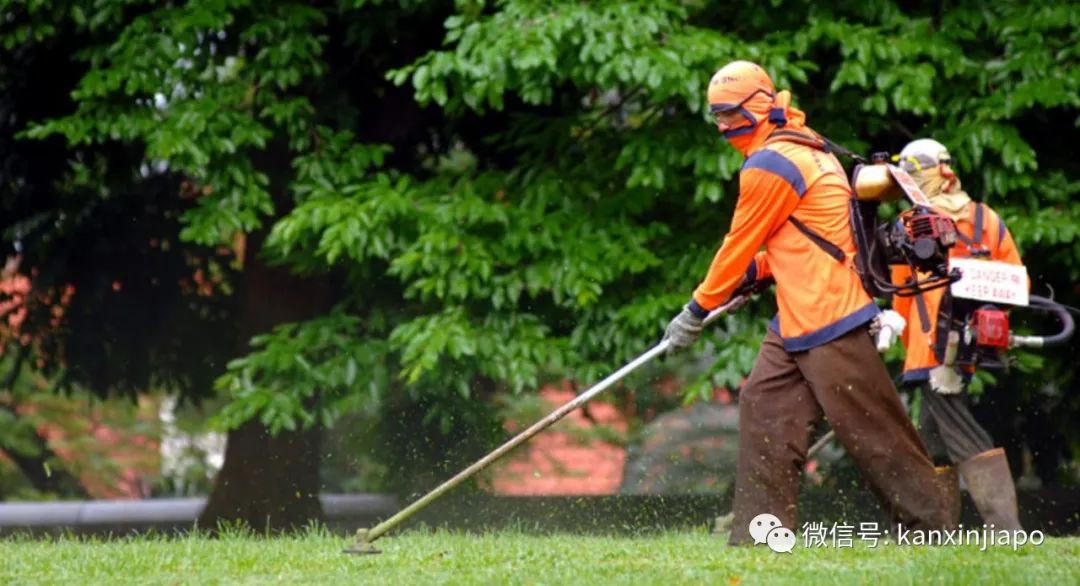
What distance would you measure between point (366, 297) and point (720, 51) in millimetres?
3071

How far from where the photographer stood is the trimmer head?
7301 mm

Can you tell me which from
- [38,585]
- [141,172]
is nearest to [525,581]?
[38,585]

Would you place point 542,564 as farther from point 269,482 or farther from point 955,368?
point 269,482

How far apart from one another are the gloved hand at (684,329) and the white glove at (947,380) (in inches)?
57.2

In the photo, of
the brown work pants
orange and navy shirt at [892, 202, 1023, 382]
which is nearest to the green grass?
the brown work pants

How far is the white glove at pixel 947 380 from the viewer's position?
8.30m

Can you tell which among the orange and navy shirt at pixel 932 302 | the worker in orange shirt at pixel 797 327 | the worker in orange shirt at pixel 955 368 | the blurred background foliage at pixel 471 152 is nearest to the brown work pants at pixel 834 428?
the worker in orange shirt at pixel 797 327

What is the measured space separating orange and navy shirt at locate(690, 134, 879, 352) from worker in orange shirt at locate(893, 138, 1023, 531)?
134 centimetres

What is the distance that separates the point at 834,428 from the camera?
23.4ft

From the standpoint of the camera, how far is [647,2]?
33.7 ft

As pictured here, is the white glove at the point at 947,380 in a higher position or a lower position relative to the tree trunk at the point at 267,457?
higher

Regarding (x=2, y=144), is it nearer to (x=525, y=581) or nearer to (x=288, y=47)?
(x=288, y=47)

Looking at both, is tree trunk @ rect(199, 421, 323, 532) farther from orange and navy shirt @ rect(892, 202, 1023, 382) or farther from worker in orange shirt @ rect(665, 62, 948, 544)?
worker in orange shirt @ rect(665, 62, 948, 544)

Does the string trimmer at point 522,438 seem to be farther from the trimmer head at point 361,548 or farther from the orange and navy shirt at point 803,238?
the orange and navy shirt at point 803,238
